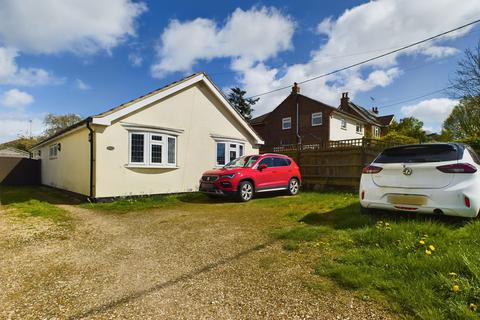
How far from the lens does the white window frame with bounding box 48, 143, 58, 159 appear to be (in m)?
14.4

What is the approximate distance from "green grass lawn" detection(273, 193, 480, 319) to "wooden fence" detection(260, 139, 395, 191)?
672cm

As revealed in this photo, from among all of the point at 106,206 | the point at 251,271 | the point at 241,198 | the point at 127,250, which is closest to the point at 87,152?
the point at 106,206

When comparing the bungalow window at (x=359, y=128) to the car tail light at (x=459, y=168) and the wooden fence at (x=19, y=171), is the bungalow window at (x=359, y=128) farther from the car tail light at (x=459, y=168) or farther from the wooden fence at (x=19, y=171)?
the wooden fence at (x=19, y=171)

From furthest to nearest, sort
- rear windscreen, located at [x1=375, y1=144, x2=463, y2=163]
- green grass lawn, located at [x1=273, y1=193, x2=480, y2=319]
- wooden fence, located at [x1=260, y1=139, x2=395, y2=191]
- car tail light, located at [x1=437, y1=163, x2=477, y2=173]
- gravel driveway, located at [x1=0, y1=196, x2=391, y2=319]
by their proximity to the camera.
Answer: wooden fence, located at [x1=260, y1=139, x2=395, y2=191]
rear windscreen, located at [x1=375, y1=144, x2=463, y2=163]
car tail light, located at [x1=437, y1=163, x2=477, y2=173]
gravel driveway, located at [x1=0, y1=196, x2=391, y2=319]
green grass lawn, located at [x1=273, y1=193, x2=480, y2=319]

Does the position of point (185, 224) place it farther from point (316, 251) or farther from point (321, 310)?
point (321, 310)

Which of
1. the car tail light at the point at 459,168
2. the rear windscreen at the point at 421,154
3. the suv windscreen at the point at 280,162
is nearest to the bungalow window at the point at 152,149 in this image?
the suv windscreen at the point at 280,162

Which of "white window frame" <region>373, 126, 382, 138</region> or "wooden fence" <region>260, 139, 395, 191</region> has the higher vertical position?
"white window frame" <region>373, 126, 382, 138</region>

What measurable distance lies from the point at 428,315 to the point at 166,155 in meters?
10.3

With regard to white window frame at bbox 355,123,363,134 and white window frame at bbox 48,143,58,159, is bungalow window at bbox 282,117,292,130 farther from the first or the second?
white window frame at bbox 48,143,58,159

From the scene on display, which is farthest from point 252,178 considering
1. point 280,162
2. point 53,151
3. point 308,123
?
point 308,123

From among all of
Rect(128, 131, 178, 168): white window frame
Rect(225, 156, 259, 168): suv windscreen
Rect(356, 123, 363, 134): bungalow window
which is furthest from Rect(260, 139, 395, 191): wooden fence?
Rect(356, 123, 363, 134): bungalow window

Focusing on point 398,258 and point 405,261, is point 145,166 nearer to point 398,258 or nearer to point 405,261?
point 398,258

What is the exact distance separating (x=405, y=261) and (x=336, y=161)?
9.78m

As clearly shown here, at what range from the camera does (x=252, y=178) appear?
977 cm
